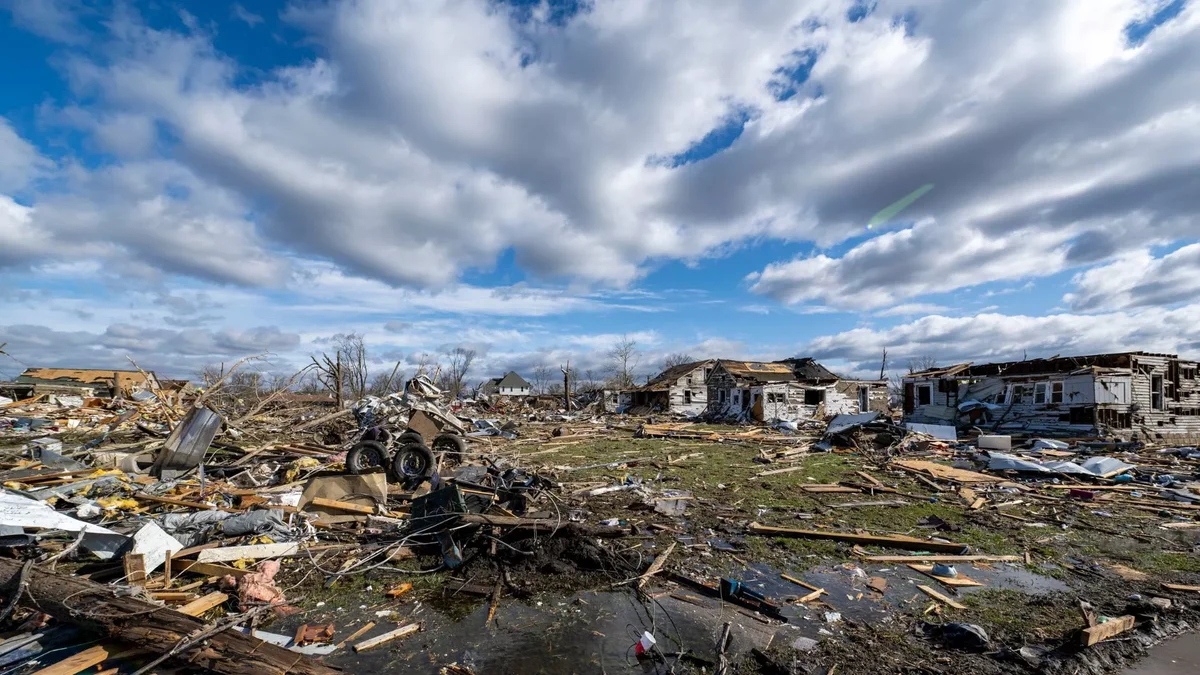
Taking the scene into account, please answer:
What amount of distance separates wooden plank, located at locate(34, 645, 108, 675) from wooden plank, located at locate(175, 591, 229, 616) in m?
0.77

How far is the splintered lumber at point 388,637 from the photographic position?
462cm

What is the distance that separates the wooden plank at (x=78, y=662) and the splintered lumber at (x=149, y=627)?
135 mm

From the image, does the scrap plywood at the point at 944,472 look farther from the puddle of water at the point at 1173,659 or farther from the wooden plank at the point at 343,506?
the wooden plank at the point at 343,506

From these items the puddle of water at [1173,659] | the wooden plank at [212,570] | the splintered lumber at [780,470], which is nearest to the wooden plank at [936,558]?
the puddle of water at [1173,659]

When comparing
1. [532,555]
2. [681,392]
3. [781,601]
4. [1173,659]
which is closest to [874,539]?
[781,601]

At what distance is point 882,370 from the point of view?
5069cm

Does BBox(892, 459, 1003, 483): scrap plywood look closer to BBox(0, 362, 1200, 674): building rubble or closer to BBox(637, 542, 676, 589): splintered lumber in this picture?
BBox(0, 362, 1200, 674): building rubble

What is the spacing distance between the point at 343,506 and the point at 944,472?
46.1 feet

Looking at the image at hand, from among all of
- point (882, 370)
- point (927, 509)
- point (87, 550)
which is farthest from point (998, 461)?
point (882, 370)

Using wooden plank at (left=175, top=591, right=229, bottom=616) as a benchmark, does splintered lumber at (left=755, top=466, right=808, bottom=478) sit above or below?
below

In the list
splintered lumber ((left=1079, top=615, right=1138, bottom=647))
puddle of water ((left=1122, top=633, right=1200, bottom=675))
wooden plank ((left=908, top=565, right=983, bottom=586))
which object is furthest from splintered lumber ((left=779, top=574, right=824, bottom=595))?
puddle of water ((left=1122, top=633, right=1200, bottom=675))

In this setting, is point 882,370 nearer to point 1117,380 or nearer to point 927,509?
point 1117,380

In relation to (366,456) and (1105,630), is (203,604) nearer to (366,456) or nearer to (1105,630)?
(366,456)

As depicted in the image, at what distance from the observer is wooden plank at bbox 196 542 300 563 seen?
600 centimetres
